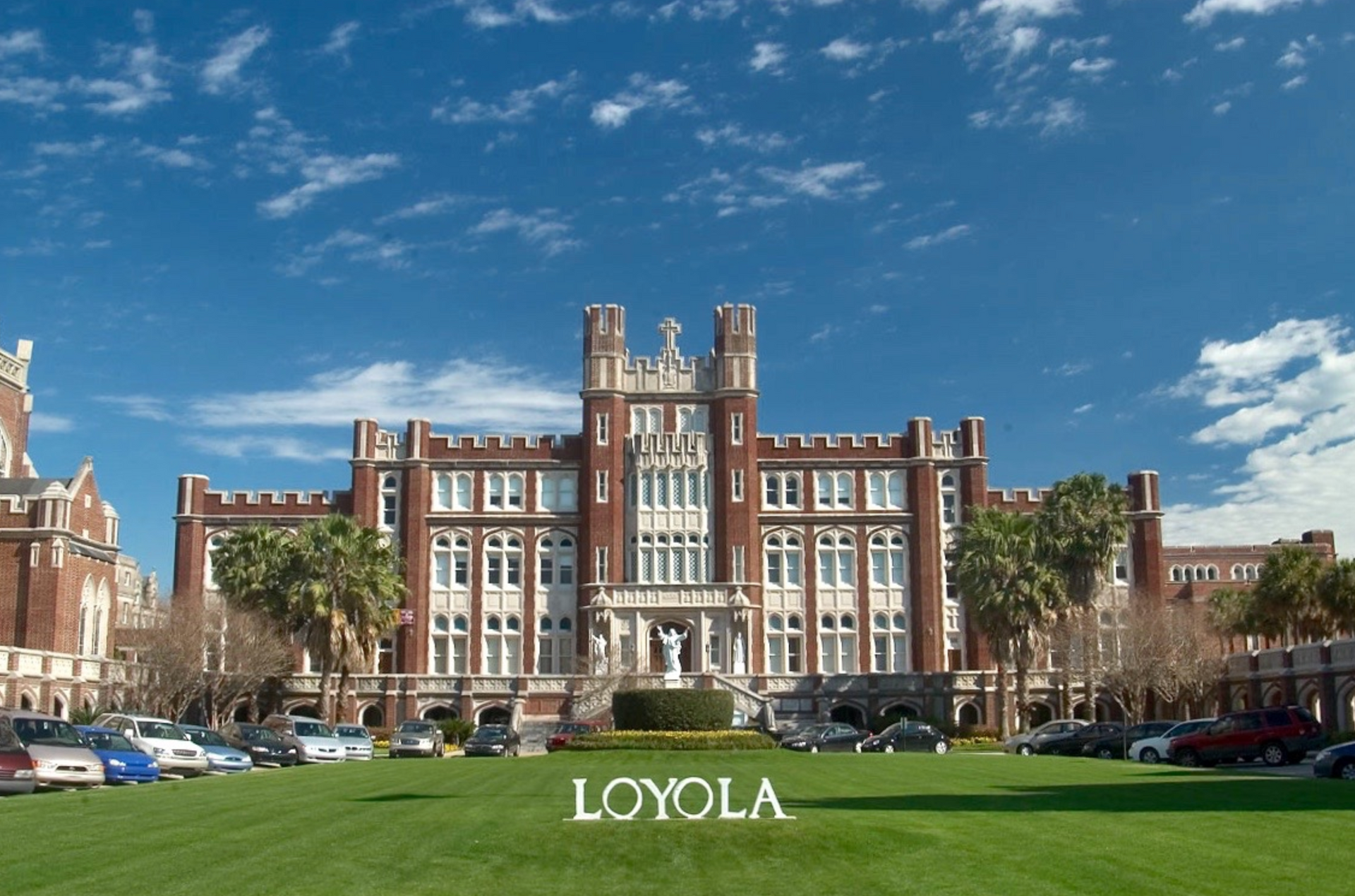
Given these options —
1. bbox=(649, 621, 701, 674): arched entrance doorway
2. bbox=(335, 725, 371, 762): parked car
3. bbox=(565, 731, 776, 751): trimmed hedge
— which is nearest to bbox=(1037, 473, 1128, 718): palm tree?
bbox=(649, 621, 701, 674): arched entrance doorway

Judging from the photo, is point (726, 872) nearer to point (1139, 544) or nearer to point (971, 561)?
point (971, 561)

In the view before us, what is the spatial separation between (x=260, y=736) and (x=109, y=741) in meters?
11.9

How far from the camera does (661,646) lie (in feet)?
260

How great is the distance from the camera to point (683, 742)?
46.7 metres

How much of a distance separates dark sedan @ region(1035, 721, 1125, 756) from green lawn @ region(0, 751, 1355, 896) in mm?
20682

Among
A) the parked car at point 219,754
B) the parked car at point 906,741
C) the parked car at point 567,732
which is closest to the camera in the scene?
the parked car at point 219,754

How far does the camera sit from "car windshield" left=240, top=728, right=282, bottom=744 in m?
44.5

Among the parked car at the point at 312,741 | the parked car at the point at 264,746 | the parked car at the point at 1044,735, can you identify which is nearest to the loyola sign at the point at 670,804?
the parked car at the point at 264,746

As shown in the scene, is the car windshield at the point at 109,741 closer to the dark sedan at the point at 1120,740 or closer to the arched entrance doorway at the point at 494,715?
the dark sedan at the point at 1120,740

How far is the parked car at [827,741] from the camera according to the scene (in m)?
53.2

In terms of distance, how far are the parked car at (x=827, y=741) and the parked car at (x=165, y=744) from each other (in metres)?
23.2

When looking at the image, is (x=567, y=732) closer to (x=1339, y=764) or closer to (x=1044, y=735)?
(x=1044, y=735)

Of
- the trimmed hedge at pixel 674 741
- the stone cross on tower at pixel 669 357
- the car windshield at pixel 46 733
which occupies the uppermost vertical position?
the stone cross on tower at pixel 669 357

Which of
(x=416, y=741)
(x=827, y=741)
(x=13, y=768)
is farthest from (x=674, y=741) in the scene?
(x=13, y=768)
